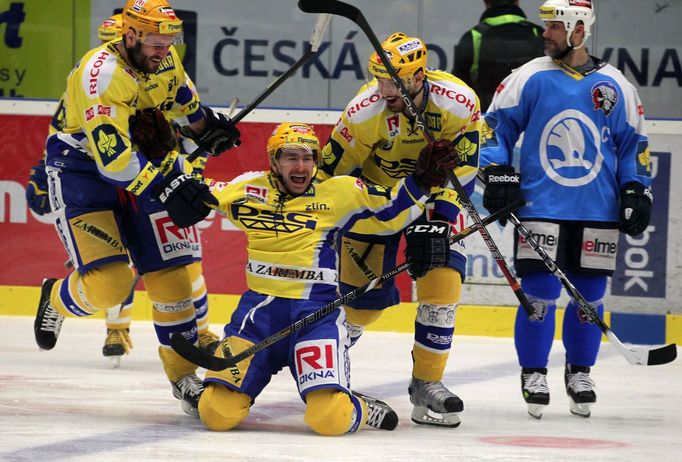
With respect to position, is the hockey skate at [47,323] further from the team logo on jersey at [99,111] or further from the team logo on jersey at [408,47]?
the team logo on jersey at [408,47]

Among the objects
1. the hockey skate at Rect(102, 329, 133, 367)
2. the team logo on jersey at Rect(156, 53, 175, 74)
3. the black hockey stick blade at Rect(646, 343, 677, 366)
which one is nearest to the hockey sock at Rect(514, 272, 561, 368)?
the black hockey stick blade at Rect(646, 343, 677, 366)

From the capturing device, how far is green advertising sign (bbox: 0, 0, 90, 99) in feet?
22.2

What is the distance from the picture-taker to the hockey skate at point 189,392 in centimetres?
404

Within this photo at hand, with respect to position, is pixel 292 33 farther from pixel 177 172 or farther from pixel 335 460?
pixel 335 460

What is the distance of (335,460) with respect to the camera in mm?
3346

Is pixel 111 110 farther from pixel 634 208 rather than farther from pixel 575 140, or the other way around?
pixel 634 208

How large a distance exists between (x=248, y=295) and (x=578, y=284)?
1136 mm

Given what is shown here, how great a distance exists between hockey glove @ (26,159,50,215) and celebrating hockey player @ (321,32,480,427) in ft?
5.73

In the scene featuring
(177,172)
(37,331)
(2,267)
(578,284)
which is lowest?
(2,267)

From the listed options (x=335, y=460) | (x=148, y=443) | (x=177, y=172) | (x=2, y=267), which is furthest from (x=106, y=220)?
(x=2, y=267)

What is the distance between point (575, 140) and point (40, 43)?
11.5 feet

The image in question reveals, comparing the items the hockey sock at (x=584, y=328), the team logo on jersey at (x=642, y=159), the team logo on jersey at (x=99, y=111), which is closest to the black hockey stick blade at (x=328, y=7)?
the team logo on jersey at (x=99, y=111)

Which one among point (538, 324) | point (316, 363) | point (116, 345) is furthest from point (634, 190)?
point (116, 345)

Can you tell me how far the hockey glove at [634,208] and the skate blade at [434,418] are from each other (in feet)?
2.72
